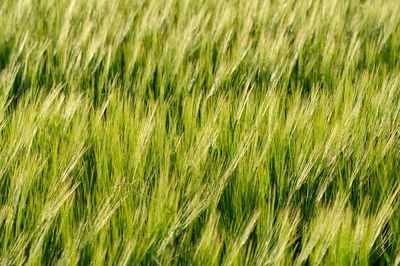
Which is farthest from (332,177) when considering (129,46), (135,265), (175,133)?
(129,46)

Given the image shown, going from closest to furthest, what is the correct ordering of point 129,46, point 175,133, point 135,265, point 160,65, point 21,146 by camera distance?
point 135,265 → point 21,146 → point 175,133 → point 160,65 → point 129,46

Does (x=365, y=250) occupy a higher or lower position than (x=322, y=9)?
lower

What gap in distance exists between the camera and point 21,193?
1225 mm

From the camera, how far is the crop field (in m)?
1.15

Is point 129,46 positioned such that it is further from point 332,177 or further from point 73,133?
point 332,177

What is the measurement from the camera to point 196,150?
1.34 m

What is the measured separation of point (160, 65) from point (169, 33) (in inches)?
10.6

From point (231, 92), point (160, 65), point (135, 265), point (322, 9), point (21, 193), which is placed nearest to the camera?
point (135, 265)

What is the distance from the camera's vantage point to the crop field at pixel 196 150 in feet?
3.76

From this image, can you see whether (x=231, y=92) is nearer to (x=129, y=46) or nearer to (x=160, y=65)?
(x=160, y=65)

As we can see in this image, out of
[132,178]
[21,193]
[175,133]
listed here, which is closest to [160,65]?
[175,133]

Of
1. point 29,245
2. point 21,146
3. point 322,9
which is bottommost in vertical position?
point 29,245

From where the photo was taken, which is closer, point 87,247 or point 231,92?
point 87,247

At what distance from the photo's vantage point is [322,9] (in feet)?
7.49
